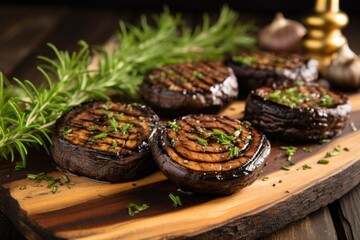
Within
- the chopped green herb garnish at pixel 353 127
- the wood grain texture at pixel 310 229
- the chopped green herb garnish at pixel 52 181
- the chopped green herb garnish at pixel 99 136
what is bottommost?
the wood grain texture at pixel 310 229

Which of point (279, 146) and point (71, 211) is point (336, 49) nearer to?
point (279, 146)

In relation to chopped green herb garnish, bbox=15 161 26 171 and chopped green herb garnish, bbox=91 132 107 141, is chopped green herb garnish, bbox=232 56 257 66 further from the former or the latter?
chopped green herb garnish, bbox=15 161 26 171

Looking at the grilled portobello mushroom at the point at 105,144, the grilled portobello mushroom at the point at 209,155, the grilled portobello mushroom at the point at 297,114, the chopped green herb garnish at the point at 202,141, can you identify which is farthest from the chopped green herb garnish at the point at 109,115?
the grilled portobello mushroom at the point at 297,114

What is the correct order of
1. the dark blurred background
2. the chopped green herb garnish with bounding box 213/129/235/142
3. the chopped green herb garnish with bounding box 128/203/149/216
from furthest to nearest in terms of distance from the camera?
the dark blurred background, the chopped green herb garnish with bounding box 213/129/235/142, the chopped green herb garnish with bounding box 128/203/149/216

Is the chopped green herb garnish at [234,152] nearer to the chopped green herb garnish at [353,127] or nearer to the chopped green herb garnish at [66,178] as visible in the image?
the chopped green herb garnish at [66,178]

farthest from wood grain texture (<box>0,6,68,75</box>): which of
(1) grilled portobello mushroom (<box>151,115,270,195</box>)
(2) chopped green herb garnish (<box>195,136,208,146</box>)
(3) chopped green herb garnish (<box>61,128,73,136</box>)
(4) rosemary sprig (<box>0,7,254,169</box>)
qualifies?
(2) chopped green herb garnish (<box>195,136,208,146</box>)

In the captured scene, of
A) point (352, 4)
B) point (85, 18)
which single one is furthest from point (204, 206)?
point (352, 4)
